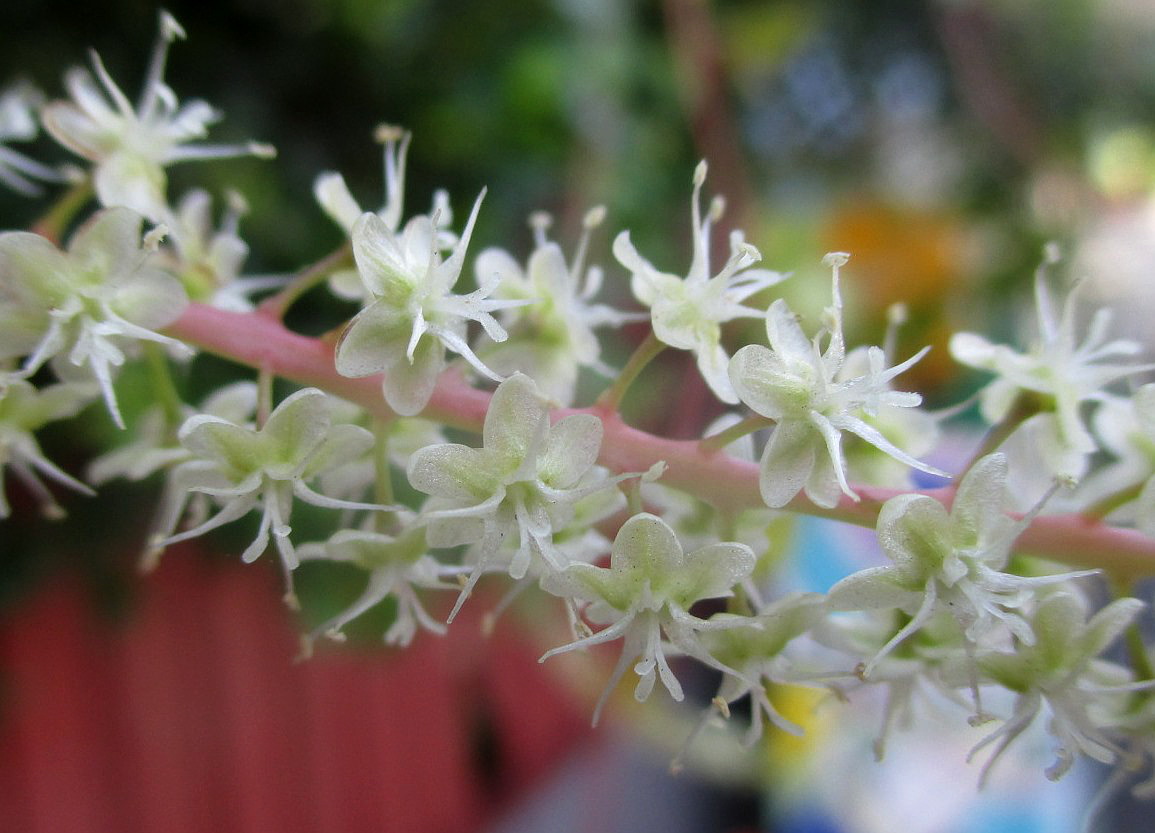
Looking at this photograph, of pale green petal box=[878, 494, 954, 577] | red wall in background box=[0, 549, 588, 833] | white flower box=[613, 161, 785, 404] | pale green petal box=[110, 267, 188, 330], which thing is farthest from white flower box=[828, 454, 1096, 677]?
red wall in background box=[0, 549, 588, 833]

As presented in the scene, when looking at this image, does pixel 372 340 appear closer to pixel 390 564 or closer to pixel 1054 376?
pixel 390 564

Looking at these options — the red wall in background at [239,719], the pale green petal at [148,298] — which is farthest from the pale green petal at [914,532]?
the red wall in background at [239,719]

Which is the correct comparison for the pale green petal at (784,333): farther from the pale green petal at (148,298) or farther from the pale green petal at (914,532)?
the pale green petal at (148,298)

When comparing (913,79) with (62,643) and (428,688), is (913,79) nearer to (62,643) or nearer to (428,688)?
(428,688)

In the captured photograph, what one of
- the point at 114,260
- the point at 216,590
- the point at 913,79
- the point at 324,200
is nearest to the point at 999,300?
the point at 913,79

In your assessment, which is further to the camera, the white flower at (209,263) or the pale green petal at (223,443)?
the white flower at (209,263)

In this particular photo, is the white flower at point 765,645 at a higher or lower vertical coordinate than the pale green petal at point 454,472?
lower

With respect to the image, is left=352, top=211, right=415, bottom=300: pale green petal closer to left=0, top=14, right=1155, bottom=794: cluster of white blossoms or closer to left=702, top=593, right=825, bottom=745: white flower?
left=0, top=14, right=1155, bottom=794: cluster of white blossoms
